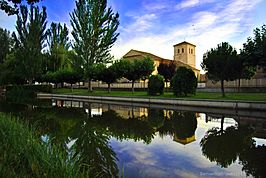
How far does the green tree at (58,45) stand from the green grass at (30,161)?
41.0 metres

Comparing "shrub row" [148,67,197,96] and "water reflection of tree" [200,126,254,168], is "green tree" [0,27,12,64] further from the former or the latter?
"water reflection of tree" [200,126,254,168]

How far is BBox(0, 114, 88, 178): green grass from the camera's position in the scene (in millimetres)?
3468

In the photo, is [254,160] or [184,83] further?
[184,83]

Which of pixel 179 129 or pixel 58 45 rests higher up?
pixel 58 45

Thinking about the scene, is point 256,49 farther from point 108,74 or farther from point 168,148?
point 108,74

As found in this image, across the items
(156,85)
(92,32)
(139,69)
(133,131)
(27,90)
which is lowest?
(133,131)

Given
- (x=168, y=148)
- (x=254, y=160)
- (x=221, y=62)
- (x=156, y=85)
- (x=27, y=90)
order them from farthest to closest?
(x=27, y=90)
(x=156, y=85)
(x=221, y=62)
(x=168, y=148)
(x=254, y=160)

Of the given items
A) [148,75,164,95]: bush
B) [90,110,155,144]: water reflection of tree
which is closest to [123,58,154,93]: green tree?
[148,75,164,95]: bush

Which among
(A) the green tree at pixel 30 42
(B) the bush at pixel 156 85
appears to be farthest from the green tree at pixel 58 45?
(B) the bush at pixel 156 85

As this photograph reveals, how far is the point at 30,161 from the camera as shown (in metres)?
3.99

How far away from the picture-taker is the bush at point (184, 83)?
73.4 feet

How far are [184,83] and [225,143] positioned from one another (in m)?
15.5

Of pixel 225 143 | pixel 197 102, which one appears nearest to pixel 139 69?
pixel 197 102

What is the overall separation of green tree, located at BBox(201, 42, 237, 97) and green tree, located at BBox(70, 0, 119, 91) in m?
16.9
